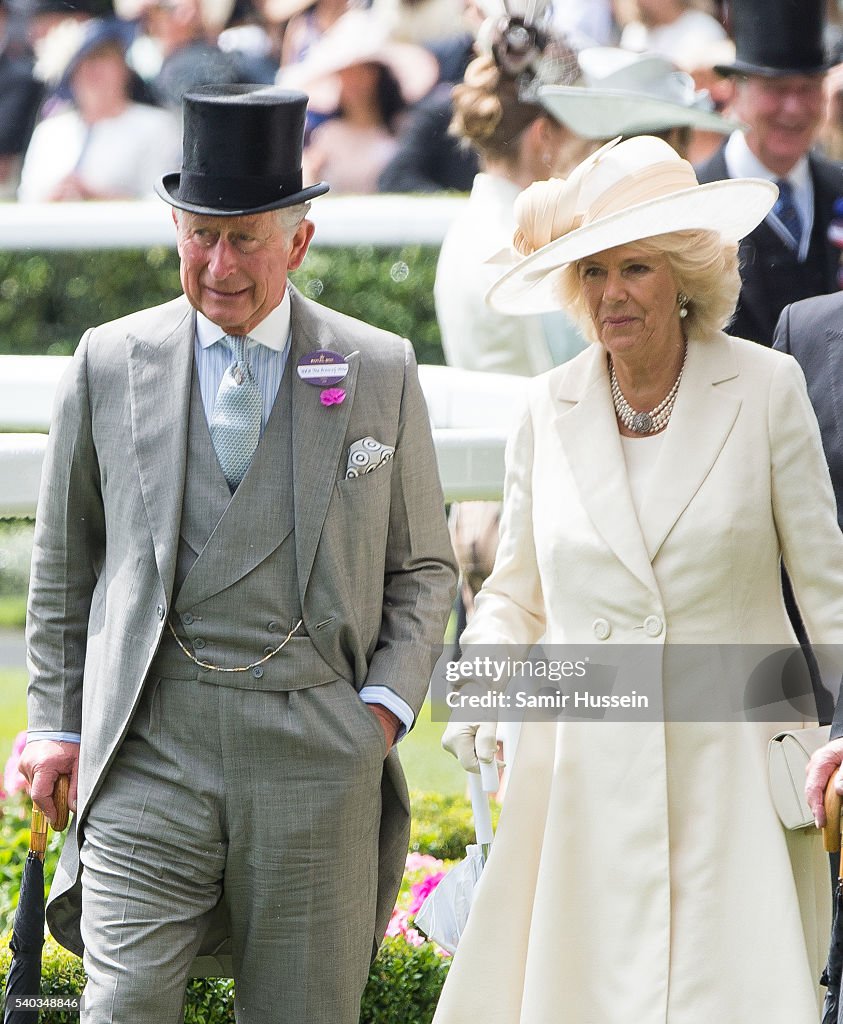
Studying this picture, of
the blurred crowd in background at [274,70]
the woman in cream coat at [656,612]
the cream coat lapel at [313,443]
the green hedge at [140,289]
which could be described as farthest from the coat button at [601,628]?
the green hedge at [140,289]

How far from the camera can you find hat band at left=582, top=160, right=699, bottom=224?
3.47m

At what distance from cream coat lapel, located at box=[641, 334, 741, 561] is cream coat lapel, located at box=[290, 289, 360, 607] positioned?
579mm

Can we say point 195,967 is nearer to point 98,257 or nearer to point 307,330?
point 307,330

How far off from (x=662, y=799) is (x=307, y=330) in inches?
43.6

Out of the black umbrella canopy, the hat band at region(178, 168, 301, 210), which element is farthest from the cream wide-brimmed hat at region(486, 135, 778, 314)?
the black umbrella canopy

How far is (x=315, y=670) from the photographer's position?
3.32m

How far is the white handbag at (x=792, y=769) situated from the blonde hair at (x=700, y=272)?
79 cm

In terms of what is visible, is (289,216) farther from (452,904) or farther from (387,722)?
(452,904)

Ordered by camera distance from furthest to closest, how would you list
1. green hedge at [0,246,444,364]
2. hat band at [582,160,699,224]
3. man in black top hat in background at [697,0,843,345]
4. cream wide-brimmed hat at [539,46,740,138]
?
green hedge at [0,246,444,364], cream wide-brimmed hat at [539,46,740,138], man in black top hat in background at [697,0,843,345], hat band at [582,160,699,224]

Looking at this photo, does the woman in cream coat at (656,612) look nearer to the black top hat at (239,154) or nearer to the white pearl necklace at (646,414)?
the white pearl necklace at (646,414)

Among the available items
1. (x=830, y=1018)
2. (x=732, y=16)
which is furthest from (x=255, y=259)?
(x=732, y=16)

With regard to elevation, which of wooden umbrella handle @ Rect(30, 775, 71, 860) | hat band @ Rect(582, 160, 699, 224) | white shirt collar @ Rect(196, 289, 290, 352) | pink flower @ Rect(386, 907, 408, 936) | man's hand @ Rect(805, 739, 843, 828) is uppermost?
hat band @ Rect(582, 160, 699, 224)

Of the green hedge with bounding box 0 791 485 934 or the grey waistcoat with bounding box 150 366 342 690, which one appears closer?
the grey waistcoat with bounding box 150 366 342 690

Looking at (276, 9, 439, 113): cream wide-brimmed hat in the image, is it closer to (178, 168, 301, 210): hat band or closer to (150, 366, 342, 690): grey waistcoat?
(178, 168, 301, 210): hat band
